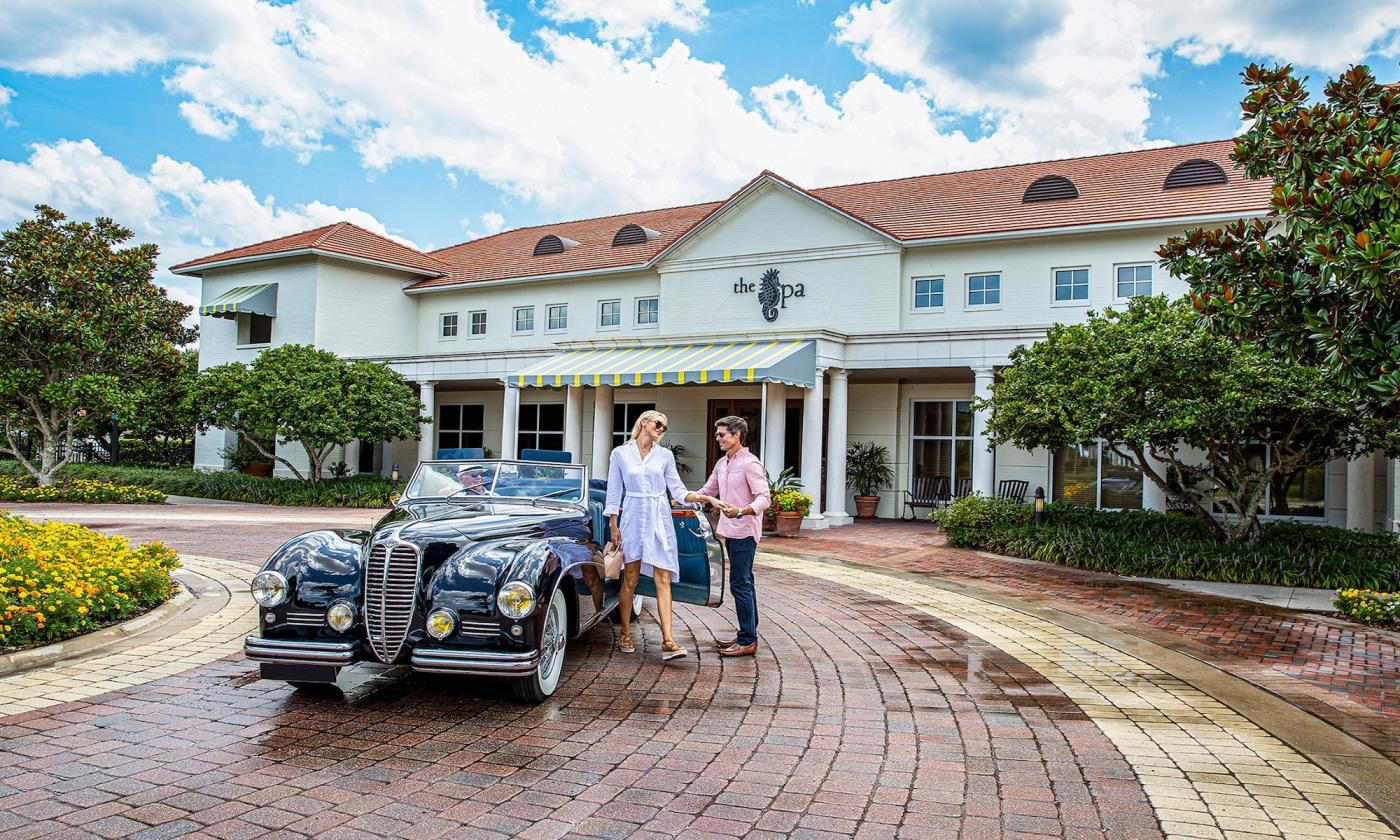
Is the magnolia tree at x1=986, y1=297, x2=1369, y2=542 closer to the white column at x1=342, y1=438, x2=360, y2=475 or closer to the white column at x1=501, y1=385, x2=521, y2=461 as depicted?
the white column at x1=501, y1=385, x2=521, y2=461

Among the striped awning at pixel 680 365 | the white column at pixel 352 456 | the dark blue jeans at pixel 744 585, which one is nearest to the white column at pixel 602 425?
the striped awning at pixel 680 365

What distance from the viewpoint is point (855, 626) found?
300 inches

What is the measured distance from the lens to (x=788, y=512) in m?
14.5

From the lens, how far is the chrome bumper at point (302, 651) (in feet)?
15.5

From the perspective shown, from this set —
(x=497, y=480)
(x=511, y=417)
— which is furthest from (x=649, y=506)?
(x=511, y=417)

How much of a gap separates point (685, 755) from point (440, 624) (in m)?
1.46

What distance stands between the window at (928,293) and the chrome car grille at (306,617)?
15.0m

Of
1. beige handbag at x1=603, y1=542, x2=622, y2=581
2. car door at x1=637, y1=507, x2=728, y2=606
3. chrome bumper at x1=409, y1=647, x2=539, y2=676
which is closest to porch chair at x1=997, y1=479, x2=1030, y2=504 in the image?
car door at x1=637, y1=507, x2=728, y2=606

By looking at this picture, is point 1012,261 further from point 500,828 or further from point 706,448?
point 500,828

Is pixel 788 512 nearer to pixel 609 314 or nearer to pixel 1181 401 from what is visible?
pixel 1181 401

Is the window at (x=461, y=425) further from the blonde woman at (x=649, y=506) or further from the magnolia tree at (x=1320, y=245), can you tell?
the magnolia tree at (x=1320, y=245)

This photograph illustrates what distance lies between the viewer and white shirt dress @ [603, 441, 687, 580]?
240 inches

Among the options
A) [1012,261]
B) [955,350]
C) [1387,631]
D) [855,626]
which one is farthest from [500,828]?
[1012,261]

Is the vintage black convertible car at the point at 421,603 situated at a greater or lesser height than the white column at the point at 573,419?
lesser
